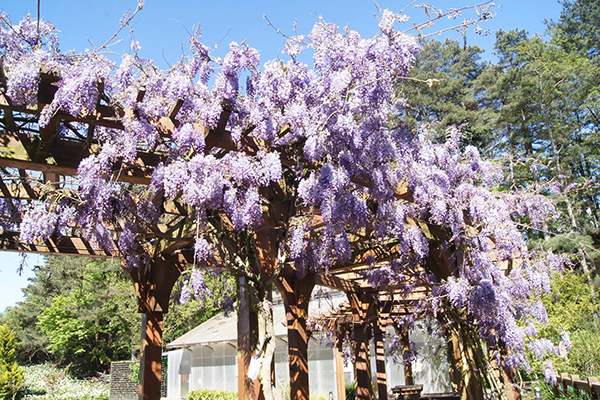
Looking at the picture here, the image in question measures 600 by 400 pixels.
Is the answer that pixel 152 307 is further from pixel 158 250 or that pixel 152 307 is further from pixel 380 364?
pixel 380 364

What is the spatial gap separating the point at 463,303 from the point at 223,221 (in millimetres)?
3232

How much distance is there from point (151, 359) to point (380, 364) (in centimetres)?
563

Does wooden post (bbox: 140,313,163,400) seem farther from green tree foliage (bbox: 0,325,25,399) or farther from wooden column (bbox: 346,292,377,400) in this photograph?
green tree foliage (bbox: 0,325,25,399)

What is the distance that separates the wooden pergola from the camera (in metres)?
3.71

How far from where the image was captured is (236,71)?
399 centimetres

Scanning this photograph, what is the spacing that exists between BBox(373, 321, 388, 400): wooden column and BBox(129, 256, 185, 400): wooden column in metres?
4.95

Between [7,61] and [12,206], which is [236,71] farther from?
[12,206]

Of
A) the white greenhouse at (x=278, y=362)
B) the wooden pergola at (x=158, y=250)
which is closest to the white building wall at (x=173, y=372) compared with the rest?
the white greenhouse at (x=278, y=362)

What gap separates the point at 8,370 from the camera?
50.4 ft

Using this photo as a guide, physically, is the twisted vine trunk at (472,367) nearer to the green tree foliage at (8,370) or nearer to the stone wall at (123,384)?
the green tree foliage at (8,370)

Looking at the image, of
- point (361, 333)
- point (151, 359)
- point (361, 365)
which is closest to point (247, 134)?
point (151, 359)

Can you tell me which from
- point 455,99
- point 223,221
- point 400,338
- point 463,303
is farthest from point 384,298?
point 455,99

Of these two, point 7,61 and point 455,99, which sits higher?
point 455,99

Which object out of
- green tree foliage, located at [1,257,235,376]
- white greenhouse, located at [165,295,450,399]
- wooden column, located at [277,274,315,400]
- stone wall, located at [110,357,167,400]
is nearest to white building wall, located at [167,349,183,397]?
white greenhouse, located at [165,295,450,399]
